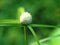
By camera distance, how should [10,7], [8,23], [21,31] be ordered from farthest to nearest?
[10,7] < [21,31] < [8,23]

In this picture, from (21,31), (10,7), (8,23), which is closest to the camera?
(8,23)

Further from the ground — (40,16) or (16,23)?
(40,16)

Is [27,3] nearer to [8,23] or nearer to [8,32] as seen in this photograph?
[8,32]

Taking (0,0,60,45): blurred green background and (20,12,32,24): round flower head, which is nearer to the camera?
(20,12,32,24): round flower head

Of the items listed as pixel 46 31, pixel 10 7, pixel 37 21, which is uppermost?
pixel 10 7

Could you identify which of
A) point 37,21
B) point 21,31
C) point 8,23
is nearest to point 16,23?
point 8,23

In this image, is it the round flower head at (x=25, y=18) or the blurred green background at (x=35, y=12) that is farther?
the blurred green background at (x=35, y=12)

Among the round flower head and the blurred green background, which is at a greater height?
the blurred green background

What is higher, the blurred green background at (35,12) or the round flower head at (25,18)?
the blurred green background at (35,12)

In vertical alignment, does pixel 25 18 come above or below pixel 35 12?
below

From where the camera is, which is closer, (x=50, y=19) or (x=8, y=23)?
(x=8, y=23)

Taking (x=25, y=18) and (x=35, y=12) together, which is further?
(x=35, y=12)
